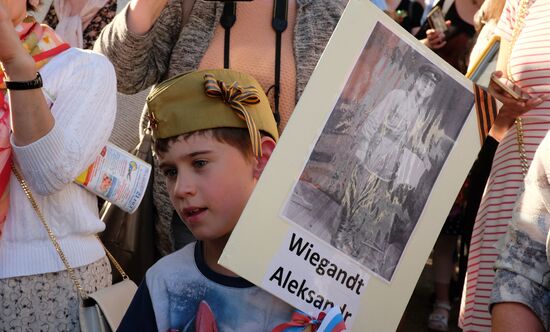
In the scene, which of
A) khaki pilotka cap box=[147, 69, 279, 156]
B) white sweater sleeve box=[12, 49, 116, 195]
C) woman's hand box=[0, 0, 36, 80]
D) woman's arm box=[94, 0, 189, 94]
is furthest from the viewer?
woman's arm box=[94, 0, 189, 94]

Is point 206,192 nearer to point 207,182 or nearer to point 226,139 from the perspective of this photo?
point 207,182

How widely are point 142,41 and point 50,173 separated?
0.67 m

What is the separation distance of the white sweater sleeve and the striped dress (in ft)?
4.14

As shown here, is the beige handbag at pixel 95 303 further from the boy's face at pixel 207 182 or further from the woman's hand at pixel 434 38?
the woman's hand at pixel 434 38

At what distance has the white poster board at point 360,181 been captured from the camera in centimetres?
204

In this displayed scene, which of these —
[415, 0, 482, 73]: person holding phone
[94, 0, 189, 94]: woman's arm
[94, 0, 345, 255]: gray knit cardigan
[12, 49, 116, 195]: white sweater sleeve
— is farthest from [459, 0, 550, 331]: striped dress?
[415, 0, 482, 73]: person holding phone

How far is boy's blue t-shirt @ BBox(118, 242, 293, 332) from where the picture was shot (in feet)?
7.45

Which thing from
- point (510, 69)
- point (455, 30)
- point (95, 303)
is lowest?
point (95, 303)

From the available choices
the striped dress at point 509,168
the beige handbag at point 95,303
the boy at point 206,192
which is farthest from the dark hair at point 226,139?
the striped dress at point 509,168

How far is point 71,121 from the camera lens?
9.42ft

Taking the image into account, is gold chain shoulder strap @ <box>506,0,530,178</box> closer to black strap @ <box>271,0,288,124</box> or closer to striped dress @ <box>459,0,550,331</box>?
striped dress @ <box>459,0,550,331</box>

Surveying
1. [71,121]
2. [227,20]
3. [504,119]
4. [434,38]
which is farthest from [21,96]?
[434,38]

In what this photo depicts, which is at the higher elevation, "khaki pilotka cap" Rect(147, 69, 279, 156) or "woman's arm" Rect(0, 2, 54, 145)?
"khaki pilotka cap" Rect(147, 69, 279, 156)

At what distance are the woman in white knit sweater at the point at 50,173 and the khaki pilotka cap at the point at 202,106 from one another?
445 mm
